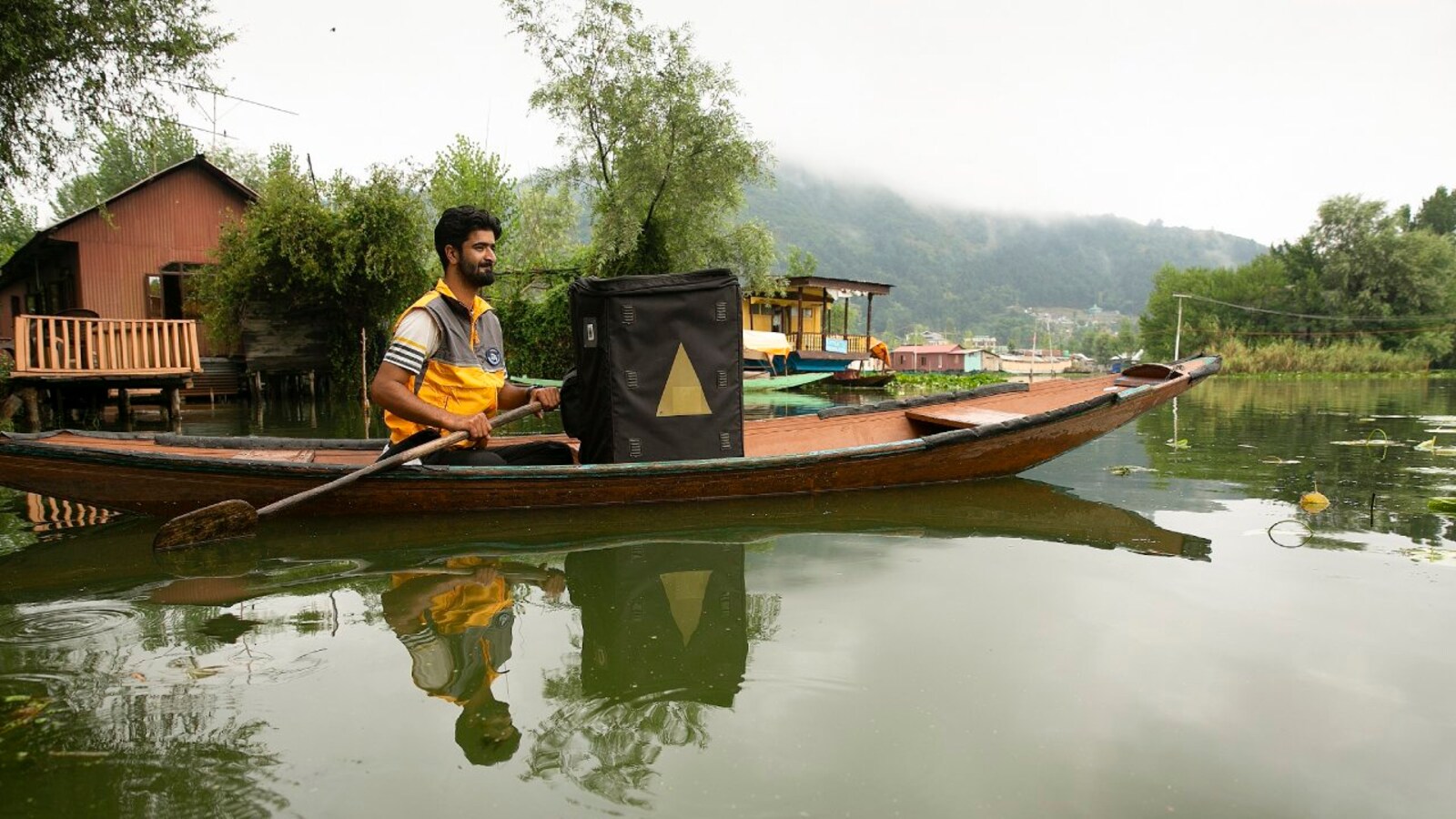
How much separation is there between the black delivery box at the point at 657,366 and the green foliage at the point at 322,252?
1353 cm

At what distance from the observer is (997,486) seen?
244 inches

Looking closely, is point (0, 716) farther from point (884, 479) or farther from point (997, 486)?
point (997, 486)

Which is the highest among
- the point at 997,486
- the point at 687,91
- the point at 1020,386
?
the point at 687,91

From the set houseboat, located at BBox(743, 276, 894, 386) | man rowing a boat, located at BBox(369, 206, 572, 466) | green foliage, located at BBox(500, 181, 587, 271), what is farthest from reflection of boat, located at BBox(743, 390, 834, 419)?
green foliage, located at BBox(500, 181, 587, 271)

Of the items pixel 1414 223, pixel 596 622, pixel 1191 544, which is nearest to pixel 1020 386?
pixel 1191 544

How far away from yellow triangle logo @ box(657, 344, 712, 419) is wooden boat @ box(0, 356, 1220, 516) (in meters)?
0.33

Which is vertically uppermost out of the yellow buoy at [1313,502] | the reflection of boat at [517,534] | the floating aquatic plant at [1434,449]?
the yellow buoy at [1313,502]

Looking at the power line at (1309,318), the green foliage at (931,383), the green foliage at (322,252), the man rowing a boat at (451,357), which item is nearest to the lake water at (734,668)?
the man rowing a boat at (451,357)

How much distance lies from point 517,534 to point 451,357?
1075mm

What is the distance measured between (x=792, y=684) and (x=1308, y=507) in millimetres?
4470

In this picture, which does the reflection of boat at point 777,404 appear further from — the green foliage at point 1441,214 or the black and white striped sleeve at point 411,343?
the green foliage at point 1441,214

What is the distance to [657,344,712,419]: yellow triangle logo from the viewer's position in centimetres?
479

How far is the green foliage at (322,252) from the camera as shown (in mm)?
15977

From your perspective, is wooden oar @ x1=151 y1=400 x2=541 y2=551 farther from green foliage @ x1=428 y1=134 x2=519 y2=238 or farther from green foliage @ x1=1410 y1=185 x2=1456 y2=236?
green foliage @ x1=1410 y1=185 x2=1456 y2=236
